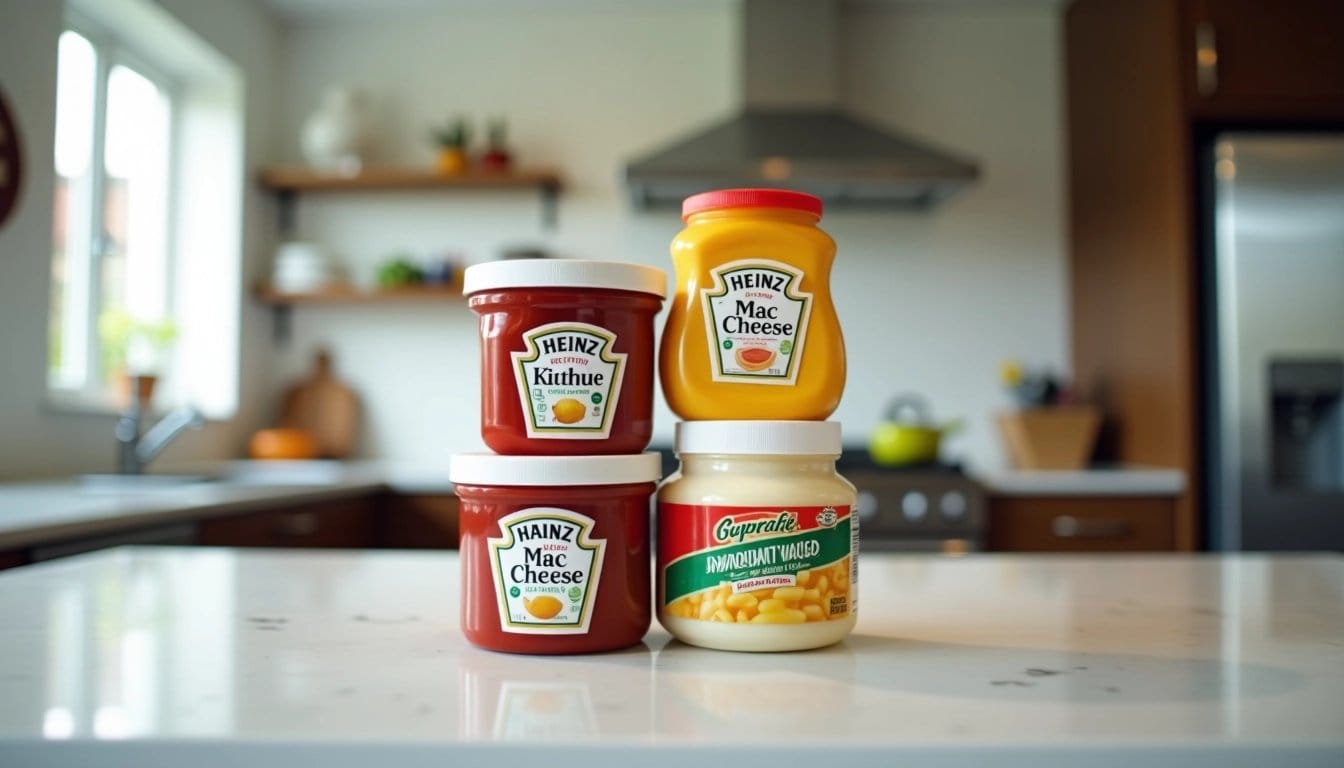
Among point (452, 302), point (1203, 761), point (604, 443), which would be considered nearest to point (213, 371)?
point (452, 302)

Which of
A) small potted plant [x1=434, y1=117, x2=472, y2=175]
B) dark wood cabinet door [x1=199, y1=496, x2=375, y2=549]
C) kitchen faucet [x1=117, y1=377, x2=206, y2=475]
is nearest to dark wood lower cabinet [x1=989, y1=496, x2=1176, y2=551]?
dark wood cabinet door [x1=199, y1=496, x2=375, y2=549]

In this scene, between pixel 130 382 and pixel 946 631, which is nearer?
pixel 946 631

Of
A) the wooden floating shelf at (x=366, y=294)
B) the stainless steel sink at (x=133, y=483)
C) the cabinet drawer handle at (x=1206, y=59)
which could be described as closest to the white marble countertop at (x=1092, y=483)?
the cabinet drawer handle at (x=1206, y=59)

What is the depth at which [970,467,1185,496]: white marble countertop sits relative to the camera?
2574 millimetres

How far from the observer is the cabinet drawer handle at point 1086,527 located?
2.63 metres

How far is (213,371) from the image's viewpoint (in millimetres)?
3193

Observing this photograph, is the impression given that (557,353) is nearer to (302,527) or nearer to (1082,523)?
(302,527)

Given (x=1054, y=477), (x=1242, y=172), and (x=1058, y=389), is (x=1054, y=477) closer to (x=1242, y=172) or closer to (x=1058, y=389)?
(x=1058, y=389)

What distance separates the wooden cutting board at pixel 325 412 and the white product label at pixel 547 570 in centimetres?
294

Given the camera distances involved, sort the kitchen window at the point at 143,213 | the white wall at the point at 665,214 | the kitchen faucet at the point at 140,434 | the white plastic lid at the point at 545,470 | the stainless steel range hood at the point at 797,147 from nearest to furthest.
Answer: the white plastic lid at the point at 545,470 → the kitchen faucet at the point at 140,434 → the kitchen window at the point at 143,213 → the stainless steel range hood at the point at 797,147 → the white wall at the point at 665,214

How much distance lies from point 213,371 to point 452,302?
78 cm

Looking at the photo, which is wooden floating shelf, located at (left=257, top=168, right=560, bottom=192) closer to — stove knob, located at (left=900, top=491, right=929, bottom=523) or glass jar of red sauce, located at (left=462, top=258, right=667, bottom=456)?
stove knob, located at (left=900, top=491, right=929, bottom=523)

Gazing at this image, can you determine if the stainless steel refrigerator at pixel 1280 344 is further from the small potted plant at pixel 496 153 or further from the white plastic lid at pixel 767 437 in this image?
the white plastic lid at pixel 767 437

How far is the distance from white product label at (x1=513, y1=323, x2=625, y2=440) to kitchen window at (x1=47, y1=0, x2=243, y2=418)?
6.99ft
